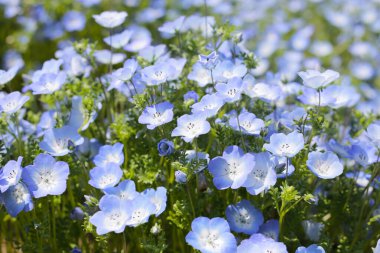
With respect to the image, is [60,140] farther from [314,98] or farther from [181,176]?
[314,98]

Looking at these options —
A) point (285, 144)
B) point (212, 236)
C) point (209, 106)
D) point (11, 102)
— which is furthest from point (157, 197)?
point (11, 102)

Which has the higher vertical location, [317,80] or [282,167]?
[317,80]

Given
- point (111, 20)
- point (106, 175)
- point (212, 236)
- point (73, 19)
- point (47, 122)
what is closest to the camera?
point (212, 236)

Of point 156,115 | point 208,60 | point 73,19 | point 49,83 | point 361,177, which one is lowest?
point 73,19

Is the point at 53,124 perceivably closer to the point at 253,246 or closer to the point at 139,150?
the point at 139,150

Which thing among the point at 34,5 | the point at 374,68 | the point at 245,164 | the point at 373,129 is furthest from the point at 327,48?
the point at 245,164

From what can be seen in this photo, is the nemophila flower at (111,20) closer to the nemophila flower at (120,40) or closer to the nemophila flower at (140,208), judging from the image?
the nemophila flower at (120,40)

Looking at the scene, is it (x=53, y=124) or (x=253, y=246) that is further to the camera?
(x=53, y=124)

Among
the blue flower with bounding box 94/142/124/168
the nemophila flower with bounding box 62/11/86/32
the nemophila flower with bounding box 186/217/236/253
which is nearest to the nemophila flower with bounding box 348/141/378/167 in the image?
the nemophila flower with bounding box 186/217/236/253

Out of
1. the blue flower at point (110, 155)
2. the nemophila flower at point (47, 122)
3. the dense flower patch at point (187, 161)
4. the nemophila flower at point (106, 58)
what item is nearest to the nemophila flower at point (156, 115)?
the dense flower patch at point (187, 161)
